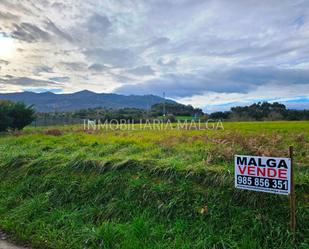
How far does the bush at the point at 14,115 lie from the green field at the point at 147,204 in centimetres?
1848

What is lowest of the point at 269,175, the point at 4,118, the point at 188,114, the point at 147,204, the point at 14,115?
the point at 147,204

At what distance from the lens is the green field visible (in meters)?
4.12

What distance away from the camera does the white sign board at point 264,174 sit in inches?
149

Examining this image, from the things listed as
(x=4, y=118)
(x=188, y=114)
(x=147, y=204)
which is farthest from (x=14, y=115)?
(x=147, y=204)

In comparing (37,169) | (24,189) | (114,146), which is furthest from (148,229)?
(114,146)

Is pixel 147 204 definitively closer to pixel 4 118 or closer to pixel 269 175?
pixel 269 175

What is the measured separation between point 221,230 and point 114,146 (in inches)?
210

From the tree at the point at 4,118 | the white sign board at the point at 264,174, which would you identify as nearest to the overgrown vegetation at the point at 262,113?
the tree at the point at 4,118

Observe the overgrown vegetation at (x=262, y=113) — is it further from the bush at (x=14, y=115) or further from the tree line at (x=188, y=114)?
the bush at (x=14, y=115)

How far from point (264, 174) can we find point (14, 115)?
2636cm

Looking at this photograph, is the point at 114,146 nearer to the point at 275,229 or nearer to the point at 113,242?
the point at 113,242

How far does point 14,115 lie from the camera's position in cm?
2588

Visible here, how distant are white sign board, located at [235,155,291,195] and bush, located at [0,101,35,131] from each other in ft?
78.3

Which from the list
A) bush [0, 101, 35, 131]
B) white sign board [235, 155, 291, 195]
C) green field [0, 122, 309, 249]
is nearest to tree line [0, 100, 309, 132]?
bush [0, 101, 35, 131]
